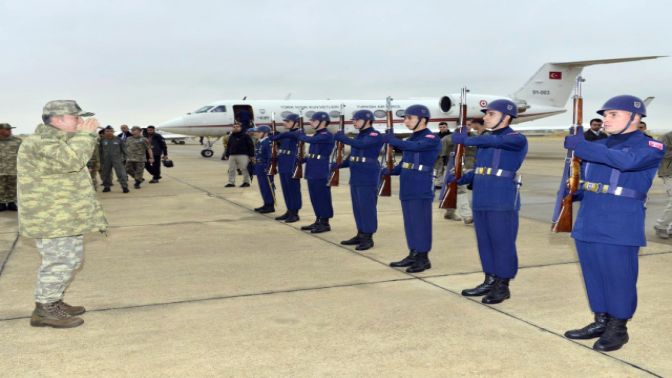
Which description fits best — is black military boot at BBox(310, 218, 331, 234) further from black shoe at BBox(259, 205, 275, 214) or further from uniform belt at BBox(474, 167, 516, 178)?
uniform belt at BBox(474, 167, 516, 178)

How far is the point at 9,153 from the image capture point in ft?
35.9

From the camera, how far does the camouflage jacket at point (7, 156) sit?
10.9 meters

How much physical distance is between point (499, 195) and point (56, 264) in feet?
12.1

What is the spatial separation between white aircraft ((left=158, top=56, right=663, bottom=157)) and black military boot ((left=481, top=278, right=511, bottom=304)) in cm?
1950

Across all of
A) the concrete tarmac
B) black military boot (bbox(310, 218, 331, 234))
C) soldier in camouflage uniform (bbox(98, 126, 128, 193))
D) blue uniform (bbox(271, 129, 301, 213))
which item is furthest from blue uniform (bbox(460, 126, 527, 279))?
soldier in camouflage uniform (bbox(98, 126, 128, 193))

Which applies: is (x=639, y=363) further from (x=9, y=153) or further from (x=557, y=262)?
(x=9, y=153)

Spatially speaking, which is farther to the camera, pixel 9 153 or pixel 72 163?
pixel 9 153

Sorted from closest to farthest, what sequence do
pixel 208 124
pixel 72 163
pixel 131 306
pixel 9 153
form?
pixel 72 163, pixel 131 306, pixel 9 153, pixel 208 124

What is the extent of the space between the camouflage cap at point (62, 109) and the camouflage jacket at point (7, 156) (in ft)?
24.8

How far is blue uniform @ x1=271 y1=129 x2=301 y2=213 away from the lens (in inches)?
373

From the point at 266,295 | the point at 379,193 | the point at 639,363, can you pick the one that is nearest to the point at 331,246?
the point at 379,193

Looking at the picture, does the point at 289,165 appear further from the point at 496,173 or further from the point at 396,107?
the point at 396,107

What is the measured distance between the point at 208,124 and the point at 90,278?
20.3 meters

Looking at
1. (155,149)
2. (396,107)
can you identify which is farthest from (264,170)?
(396,107)
